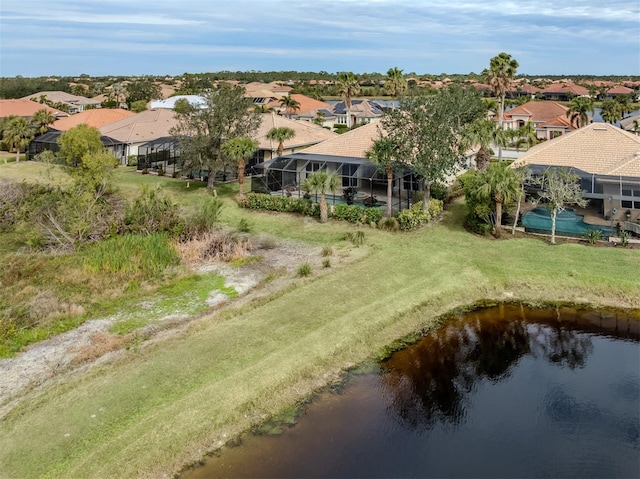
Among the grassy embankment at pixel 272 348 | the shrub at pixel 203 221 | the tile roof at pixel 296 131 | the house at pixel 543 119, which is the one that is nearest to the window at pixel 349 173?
the grassy embankment at pixel 272 348

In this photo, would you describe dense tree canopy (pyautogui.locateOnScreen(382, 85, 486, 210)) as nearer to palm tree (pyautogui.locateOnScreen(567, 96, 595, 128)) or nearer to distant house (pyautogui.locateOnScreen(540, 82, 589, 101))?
palm tree (pyautogui.locateOnScreen(567, 96, 595, 128))

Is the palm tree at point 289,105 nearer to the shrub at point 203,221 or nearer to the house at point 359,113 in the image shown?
the house at point 359,113

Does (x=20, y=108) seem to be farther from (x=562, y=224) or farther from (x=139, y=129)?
(x=562, y=224)

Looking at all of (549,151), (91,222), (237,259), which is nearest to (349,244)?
(237,259)

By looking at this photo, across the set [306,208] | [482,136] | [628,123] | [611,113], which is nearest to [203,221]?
[306,208]

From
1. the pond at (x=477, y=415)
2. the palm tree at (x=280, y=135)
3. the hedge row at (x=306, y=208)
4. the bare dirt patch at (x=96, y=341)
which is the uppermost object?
the palm tree at (x=280, y=135)

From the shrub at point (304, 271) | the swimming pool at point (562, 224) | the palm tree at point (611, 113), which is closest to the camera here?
the shrub at point (304, 271)

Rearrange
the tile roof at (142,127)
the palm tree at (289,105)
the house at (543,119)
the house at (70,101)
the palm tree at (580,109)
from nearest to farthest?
1. the tile roof at (142,127)
2. the palm tree at (580,109)
3. the house at (543,119)
4. the palm tree at (289,105)
5. the house at (70,101)
